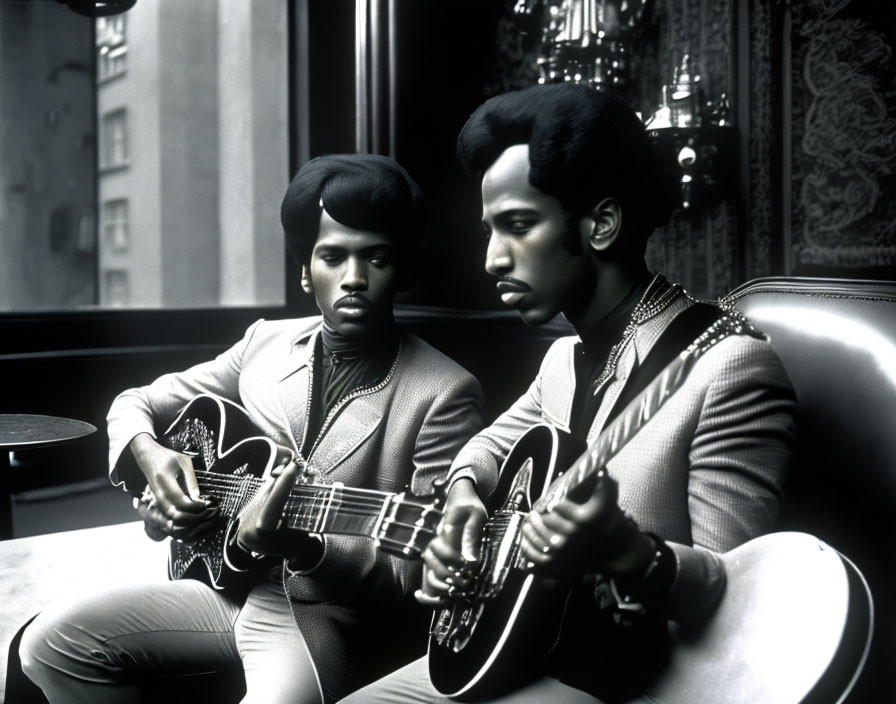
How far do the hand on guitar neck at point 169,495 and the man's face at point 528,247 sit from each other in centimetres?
80

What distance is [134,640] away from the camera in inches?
66.2

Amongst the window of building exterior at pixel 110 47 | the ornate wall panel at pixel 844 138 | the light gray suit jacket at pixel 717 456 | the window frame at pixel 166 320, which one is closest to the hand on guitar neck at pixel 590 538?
the light gray suit jacket at pixel 717 456

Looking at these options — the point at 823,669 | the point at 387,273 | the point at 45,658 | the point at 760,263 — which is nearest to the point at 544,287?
the point at 387,273

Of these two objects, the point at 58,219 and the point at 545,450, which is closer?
the point at 545,450

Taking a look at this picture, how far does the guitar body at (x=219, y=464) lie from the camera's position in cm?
172

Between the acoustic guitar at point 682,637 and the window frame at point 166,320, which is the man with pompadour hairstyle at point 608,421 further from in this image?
the window frame at point 166,320

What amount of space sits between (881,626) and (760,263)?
5.10 feet

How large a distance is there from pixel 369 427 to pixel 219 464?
370mm

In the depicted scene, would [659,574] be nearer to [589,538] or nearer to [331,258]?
[589,538]

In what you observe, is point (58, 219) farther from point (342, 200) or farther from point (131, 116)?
point (342, 200)

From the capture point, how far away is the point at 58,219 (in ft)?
11.5

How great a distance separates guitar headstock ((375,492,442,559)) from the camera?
1.37m

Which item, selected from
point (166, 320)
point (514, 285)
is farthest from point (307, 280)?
point (166, 320)

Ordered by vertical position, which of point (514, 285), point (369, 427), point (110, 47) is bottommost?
point (369, 427)
